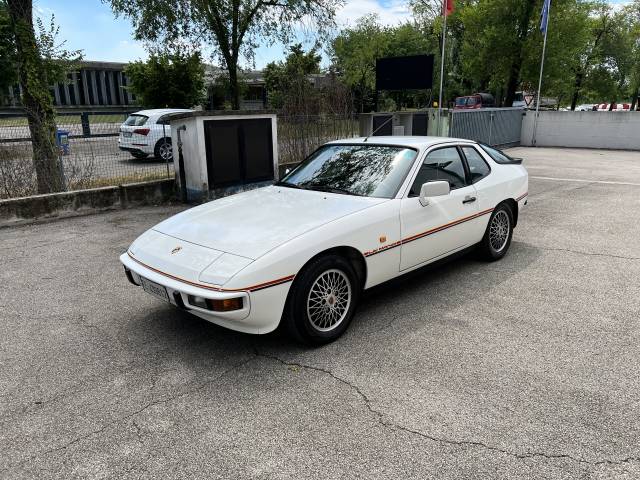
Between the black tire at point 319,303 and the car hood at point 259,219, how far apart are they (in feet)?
0.99

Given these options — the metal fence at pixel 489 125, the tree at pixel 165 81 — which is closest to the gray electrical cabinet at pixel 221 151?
the metal fence at pixel 489 125

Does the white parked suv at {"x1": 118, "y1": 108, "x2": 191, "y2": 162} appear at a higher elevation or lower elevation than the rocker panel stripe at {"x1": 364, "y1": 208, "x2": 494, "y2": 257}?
higher

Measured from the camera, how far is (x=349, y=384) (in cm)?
325

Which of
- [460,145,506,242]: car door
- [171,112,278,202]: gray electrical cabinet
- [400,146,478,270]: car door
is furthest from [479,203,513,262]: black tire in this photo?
[171,112,278,202]: gray electrical cabinet

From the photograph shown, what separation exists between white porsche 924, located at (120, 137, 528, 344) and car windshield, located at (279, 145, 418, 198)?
0.01 meters

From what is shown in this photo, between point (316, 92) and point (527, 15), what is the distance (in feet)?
52.5

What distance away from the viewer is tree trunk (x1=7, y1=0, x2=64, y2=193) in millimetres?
8477

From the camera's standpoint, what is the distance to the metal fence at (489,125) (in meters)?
16.1

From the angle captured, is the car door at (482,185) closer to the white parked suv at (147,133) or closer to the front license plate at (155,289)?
the front license plate at (155,289)

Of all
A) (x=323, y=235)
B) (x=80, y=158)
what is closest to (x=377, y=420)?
(x=323, y=235)

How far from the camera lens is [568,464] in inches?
98.2

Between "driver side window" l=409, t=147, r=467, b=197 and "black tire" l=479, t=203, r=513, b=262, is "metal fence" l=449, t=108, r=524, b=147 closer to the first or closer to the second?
"black tire" l=479, t=203, r=513, b=262

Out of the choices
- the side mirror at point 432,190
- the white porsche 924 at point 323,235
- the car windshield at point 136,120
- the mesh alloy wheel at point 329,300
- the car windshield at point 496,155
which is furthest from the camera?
the car windshield at point 136,120

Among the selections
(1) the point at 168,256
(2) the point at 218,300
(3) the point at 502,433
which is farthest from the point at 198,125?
(3) the point at 502,433
